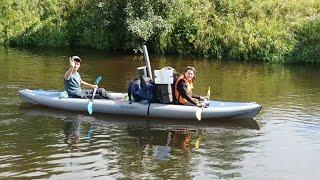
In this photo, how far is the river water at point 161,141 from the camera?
30.5 feet

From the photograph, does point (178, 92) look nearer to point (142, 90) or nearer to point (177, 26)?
point (142, 90)

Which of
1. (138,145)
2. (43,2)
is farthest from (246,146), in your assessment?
(43,2)

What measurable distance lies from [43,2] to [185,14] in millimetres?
8583

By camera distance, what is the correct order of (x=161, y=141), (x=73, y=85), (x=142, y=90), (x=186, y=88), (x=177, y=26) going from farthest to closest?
(x=177, y=26) → (x=73, y=85) → (x=142, y=90) → (x=186, y=88) → (x=161, y=141)

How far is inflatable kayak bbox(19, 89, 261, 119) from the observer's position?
1269 cm

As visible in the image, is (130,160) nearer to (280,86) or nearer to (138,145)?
(138,145)

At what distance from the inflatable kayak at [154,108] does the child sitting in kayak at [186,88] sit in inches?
7.2

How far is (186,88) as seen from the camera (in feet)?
41.2

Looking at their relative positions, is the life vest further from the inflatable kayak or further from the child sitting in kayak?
the inflatable kayak

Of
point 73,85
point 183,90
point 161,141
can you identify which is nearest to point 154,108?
point 183,90

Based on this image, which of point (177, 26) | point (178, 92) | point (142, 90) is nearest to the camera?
point (178, 92)

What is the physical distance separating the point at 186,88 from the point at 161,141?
71.2 inches

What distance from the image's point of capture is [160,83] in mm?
12539

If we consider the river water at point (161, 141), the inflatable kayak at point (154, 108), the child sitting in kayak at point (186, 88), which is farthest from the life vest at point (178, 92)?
the river water at point (161, 141)
